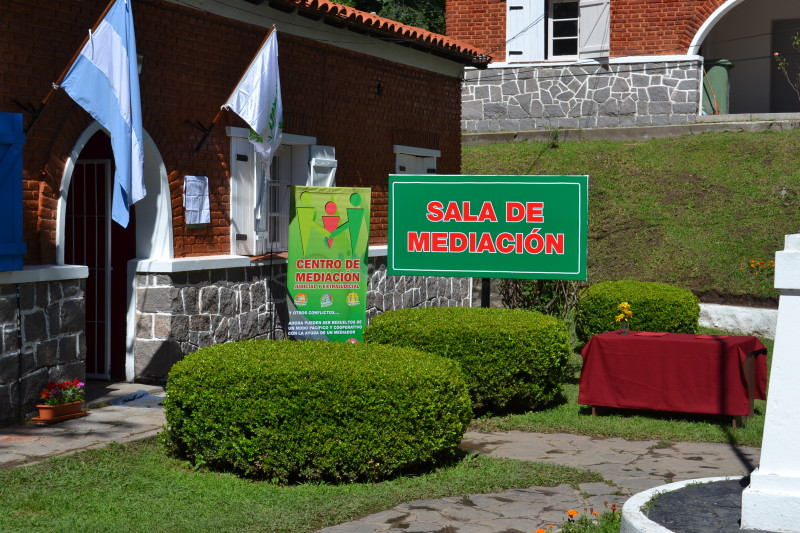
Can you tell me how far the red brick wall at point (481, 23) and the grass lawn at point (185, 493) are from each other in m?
16.3

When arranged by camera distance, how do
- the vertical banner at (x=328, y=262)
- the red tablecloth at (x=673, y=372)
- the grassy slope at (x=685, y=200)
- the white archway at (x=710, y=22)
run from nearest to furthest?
1. the red tablecloth at (x=673, y=372)
2. the vertical banner at (x=328, y=262)
3. the grassy slope at (x=685, y=200)
4. the white archway at (x=710, y=22)

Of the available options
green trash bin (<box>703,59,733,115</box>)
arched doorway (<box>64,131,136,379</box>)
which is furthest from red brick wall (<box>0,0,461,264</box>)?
green trash bin (<box>703,59,733,115</box>)

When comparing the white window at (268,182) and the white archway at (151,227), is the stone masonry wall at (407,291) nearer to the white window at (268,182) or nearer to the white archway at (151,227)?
the white window at (268,182)

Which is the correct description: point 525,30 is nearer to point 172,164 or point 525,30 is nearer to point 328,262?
point 328,262

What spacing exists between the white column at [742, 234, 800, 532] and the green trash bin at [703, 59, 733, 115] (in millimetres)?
17863

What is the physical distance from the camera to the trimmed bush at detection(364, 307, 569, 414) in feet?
30.6

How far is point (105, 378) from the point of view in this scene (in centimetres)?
1047

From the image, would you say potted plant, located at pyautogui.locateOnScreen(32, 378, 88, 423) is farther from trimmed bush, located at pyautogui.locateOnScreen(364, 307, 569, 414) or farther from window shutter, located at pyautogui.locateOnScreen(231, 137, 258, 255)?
window shutter, located at pyautogui.locateOnScreen(231, 137, 258, 255)

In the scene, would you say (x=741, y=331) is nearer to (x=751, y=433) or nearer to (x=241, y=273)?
(x=751, y=433)

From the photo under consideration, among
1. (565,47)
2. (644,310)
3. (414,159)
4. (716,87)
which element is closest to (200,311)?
(414,159)

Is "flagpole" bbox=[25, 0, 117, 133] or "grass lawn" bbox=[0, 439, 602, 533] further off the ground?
"flagpole" bbox=[25, 0, 117, 133]

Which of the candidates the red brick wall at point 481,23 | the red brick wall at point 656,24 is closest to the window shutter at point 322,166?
the red brick wall at point 481,23

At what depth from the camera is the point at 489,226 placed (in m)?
10.3

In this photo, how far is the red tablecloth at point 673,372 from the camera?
9195 mm
